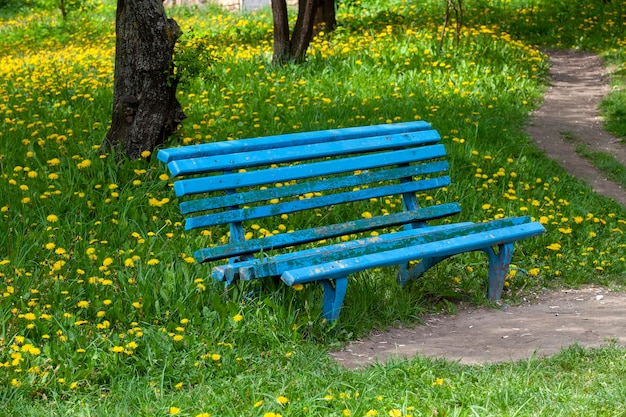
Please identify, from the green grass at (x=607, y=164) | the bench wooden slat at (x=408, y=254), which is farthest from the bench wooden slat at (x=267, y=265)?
the green grass at (x=607, y=164)

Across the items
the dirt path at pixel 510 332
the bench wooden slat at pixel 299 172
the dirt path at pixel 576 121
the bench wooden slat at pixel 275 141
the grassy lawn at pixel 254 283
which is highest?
the bench wooden slat at pixel 275 141

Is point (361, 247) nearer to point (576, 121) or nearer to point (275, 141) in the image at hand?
point (275, 141)

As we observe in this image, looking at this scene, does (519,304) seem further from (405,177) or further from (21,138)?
(21,138)

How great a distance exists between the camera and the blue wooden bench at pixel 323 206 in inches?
166

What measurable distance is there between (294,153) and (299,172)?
10 cm

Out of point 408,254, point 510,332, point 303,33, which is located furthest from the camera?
point 303,33

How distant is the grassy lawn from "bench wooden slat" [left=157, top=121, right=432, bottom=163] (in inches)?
23.1

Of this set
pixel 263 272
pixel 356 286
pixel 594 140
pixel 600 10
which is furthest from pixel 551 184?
pixel 600 10

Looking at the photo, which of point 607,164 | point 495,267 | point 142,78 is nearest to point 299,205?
point 495,267

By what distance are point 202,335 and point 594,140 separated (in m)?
5.90

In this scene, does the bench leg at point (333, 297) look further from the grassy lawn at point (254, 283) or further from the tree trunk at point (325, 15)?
the tree trunk at point (325, 15)

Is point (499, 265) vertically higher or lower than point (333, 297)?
lower

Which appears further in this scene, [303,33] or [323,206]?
[303,33]

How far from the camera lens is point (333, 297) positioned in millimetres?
4211
